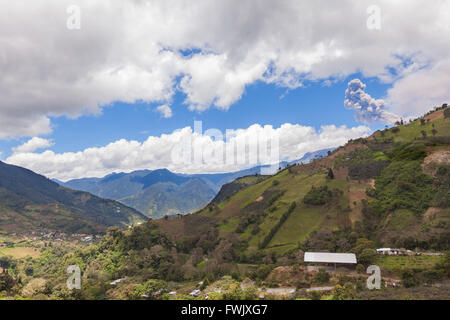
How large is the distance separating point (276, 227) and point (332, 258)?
1023 inches

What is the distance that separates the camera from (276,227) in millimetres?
72375

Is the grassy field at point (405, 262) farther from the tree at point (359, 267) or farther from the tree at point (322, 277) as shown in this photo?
the tree at point (322, 277)

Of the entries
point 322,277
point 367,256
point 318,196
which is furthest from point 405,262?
point 318,196

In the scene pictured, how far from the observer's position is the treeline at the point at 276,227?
6819 centimetres

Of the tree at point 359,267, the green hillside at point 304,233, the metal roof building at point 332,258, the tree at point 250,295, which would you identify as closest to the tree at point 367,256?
the green hillside at point 304,233

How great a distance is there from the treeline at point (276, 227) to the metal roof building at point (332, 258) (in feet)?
63.5

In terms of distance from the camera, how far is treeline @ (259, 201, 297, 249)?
224 feet

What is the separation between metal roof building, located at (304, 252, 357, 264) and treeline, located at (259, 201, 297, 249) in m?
19.3

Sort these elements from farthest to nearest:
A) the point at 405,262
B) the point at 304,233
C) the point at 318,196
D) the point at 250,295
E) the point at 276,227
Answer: the point at 318,196 → the point at 276,227 → the point at 304,233 → the point at 405,262 → the point at 250,295

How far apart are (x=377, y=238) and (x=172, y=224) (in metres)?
58.7

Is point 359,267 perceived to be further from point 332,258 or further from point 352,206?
point 352,206

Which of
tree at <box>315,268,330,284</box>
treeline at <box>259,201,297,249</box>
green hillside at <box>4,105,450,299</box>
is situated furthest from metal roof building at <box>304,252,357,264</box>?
treeline at <box>259,201,297,249</box>

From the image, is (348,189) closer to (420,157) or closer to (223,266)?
(420,157)
